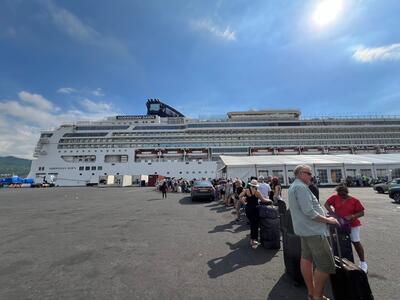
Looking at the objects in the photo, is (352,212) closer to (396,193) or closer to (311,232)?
(311,232)

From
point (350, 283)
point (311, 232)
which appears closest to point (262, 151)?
point (311, 232)

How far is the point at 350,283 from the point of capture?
209 centimetres

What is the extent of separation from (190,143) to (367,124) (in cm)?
3950

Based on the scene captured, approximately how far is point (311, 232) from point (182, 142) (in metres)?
42.4

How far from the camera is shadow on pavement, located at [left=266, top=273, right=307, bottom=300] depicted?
261 centimetres

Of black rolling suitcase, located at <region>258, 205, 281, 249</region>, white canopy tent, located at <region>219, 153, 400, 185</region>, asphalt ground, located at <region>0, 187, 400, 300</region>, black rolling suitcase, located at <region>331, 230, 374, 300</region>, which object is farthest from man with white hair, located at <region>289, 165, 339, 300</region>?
white canopy tent, located at <region>219, 153, 400, 185</region>

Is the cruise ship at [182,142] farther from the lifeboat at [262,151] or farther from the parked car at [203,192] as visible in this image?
the parked car at [203,192]

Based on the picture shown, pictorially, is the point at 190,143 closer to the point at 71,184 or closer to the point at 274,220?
the point at 71,184

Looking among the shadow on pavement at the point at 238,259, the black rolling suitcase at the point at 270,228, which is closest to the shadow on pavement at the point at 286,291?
the shadow on pavement at the point at 238,259

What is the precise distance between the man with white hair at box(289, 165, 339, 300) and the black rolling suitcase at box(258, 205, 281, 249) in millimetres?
2000

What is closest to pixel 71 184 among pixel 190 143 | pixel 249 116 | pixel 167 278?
pixel 190 143

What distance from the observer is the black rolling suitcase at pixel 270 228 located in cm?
448

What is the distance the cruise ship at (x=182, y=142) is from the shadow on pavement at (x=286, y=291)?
3562cm

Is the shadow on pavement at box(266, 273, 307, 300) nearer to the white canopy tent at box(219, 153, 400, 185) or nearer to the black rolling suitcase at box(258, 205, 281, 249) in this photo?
the black rolling suitcase at box(258, 205, 281, 249)
